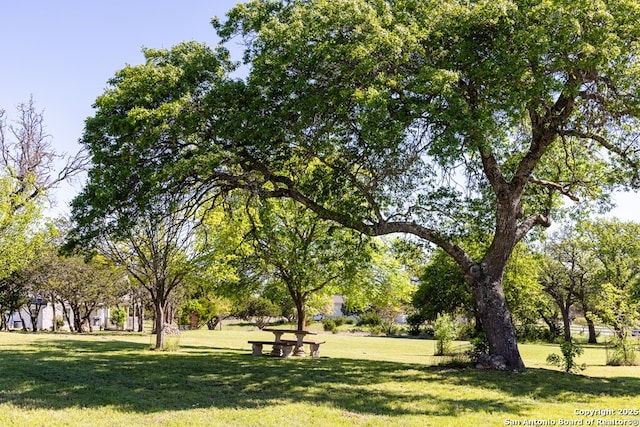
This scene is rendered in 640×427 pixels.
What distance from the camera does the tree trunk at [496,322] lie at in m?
12.9

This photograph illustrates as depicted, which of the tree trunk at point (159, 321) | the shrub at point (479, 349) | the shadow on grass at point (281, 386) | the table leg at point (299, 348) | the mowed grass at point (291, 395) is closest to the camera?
the mowed grass at point (291, 395)

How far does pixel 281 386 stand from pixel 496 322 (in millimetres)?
5595

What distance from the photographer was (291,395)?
31.6ft

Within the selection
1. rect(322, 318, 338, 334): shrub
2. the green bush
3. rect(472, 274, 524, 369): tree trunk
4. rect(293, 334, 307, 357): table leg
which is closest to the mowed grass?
rect(472, 274, 524, 369): tree trunk

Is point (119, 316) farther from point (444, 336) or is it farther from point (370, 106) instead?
point (370, 106)

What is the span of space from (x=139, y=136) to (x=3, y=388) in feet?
18.1

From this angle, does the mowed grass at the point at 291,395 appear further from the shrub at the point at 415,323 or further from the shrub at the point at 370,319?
the shrub at the point at 370,319

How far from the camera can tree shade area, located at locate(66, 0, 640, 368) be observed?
407 inches

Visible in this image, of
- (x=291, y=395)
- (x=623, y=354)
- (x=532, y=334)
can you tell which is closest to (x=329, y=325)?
(x=532, y=334)

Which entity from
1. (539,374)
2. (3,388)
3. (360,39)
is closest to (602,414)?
(539,374)

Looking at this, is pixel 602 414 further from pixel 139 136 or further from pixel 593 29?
pixel 139 136

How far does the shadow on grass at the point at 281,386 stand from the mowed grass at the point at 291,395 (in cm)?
2

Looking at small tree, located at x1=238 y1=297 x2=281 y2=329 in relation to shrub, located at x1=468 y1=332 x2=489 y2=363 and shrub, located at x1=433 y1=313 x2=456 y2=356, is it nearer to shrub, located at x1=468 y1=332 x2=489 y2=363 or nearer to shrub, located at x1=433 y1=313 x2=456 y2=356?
shrub, located at x1=433 y1=313 x2=456 y2=356

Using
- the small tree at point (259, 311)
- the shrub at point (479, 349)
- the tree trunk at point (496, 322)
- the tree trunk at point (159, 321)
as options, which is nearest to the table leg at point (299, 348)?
the tree trunk at point (159, 321)
